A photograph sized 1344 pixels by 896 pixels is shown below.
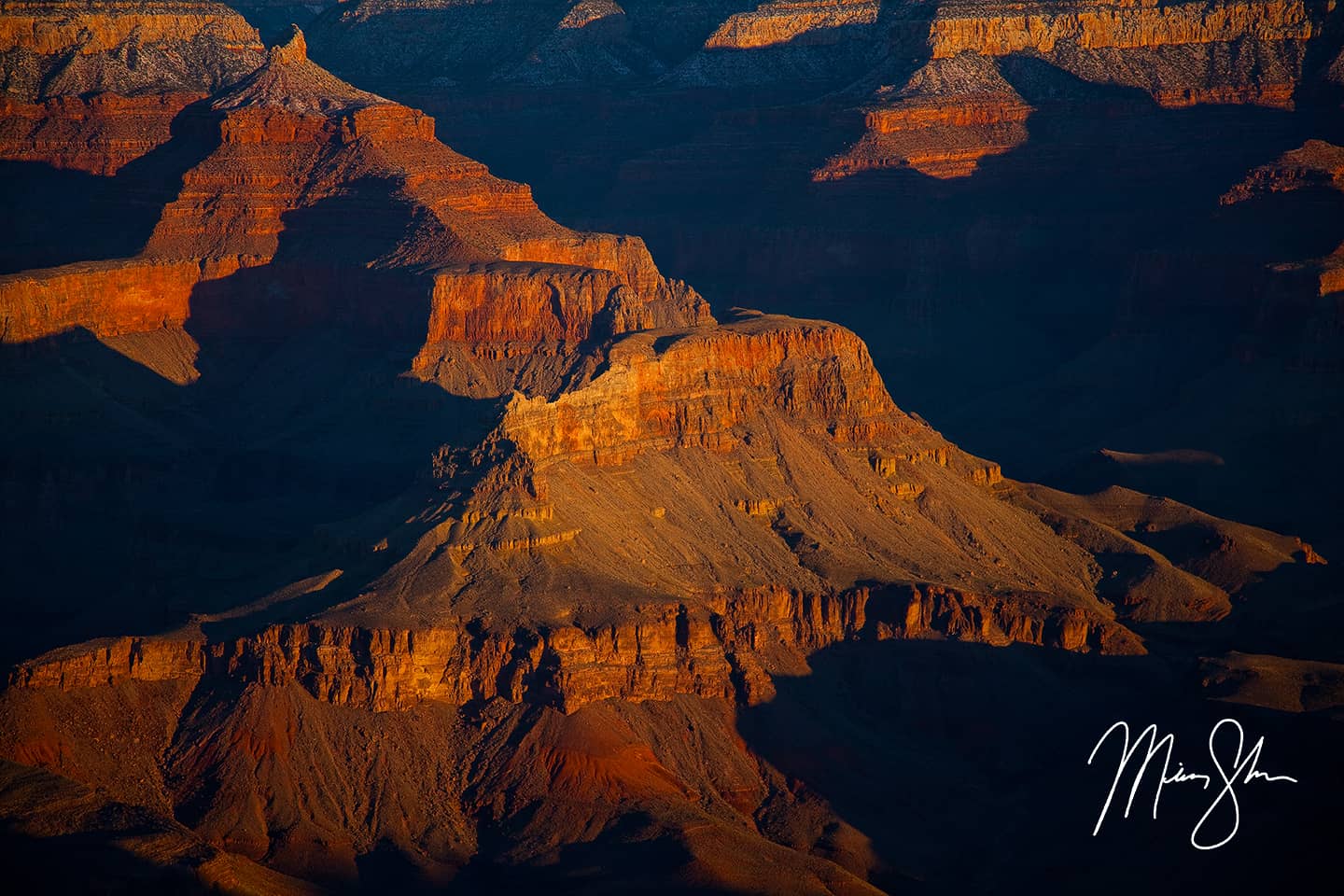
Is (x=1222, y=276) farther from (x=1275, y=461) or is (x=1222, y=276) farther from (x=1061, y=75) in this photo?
(x=1061, y=75)

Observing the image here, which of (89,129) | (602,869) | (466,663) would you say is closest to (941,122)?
(89,129)

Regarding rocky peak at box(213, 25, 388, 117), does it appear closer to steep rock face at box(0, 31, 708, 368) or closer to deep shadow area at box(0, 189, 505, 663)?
steep rock face at box(0, 31, 708, 368)

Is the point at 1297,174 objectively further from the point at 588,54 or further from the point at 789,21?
the point at 588,54

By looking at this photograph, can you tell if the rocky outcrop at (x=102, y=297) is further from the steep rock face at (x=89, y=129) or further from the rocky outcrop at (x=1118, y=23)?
the rocky outcrop at (x=1118, y=23)

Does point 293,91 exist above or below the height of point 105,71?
above

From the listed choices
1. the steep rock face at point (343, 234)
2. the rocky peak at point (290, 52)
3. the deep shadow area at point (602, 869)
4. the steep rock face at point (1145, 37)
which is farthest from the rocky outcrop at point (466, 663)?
the steep rock face at point (1145, 37)

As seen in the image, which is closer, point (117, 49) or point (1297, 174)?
point (1297, 174)
